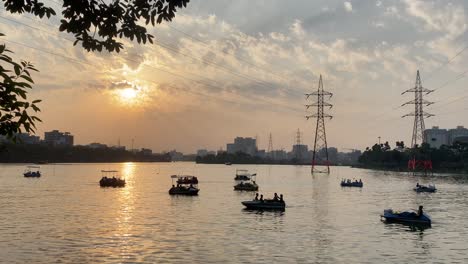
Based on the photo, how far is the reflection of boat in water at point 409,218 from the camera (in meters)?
70.7

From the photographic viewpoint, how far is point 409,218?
7206 cm

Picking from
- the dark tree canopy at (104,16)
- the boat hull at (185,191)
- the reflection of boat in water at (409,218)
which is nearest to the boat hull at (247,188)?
the boat hull at (185,191)

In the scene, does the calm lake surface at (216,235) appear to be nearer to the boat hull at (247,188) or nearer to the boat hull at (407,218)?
the boat hull at (407,218)

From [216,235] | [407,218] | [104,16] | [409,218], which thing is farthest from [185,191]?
A: [104,16]

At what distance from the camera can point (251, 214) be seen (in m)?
83.0

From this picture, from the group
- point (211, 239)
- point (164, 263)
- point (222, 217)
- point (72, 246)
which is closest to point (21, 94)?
point (164, 263)

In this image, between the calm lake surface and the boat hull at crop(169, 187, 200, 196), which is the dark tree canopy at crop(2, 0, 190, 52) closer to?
the calm lake surface

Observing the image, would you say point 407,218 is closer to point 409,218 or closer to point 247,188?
point 409,218

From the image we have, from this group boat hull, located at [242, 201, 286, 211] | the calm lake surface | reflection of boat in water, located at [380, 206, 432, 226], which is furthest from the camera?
boat hull, located at [242, 201, 286, 211]

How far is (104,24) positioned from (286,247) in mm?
43275

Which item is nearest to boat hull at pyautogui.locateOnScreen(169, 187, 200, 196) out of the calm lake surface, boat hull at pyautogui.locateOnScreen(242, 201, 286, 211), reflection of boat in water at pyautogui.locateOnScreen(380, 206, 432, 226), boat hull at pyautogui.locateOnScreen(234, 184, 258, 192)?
the calm lake surface

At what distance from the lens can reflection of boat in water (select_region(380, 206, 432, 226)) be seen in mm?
70688

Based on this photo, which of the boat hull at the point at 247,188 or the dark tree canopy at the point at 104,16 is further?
the boat hull at the point at 247,188

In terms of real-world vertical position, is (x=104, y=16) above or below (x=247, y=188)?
above
